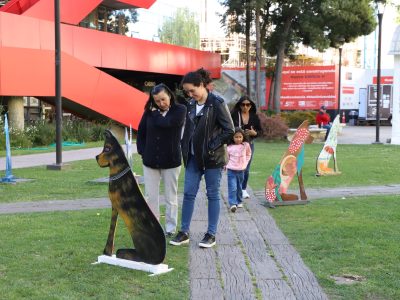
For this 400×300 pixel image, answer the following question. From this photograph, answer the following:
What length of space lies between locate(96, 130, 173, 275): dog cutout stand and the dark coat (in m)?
0.92

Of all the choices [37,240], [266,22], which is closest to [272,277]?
[37,240]

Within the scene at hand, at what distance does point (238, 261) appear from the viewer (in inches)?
214

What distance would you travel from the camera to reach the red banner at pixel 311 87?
41000mm

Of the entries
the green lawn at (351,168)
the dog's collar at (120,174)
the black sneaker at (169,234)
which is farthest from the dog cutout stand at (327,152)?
the dog's collar at (120,174)

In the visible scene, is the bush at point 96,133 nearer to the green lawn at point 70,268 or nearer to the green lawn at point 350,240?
the green lawn at point 350,240

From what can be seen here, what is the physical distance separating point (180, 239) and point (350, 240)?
70.5 inches

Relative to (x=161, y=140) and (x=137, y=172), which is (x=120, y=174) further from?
(x=137, y=172)

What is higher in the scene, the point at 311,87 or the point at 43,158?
the point at 311,87

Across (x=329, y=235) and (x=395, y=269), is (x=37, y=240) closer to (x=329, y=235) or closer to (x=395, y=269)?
(x=329, y=235)

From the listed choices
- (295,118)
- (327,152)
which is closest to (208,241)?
(327,152)

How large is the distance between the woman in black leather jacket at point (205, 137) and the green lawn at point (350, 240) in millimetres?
1064

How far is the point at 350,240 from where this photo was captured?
611 centimetres

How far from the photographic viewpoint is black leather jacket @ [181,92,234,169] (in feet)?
19.1

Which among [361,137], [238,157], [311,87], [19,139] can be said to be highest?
[311,87]
